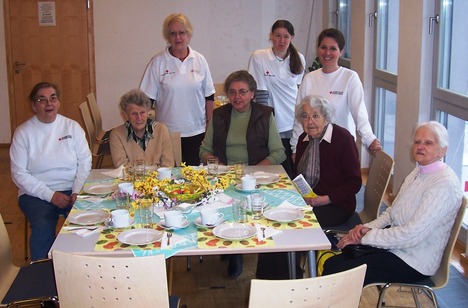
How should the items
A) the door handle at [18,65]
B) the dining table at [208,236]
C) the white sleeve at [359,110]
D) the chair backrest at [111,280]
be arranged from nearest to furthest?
the chair backrest at [111,280] → the dining table at [208,236] → the white sleeve at [359,110] → the door handle at [18,65]

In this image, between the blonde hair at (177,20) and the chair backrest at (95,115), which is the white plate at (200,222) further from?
the chair backrest at (95,115)

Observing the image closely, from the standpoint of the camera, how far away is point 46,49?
7.74 m

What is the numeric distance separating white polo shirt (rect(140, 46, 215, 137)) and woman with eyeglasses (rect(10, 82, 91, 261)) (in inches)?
35.4

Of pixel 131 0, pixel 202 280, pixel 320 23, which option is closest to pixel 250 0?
pixel 320 23

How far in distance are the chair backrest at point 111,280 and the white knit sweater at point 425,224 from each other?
1.16 metres

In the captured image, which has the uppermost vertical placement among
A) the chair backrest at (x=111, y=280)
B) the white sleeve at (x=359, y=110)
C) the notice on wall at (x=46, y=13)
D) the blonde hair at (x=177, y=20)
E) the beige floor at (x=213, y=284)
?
the notice on wall at (x=46, y=13)

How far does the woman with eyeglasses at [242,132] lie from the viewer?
402cm

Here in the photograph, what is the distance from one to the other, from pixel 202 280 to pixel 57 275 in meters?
1.81

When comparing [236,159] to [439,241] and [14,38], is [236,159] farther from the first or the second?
[14,38]

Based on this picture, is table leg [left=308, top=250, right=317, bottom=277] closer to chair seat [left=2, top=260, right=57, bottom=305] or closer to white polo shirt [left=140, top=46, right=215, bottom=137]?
chair seat [left=2, top=260, right=57, bottom=305]

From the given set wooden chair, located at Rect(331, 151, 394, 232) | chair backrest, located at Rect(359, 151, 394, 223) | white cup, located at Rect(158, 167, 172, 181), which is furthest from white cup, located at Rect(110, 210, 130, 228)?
chair backrest, located at Rect(359, 151, 394, 223)

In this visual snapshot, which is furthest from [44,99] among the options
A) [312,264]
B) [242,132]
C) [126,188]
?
[312,264]

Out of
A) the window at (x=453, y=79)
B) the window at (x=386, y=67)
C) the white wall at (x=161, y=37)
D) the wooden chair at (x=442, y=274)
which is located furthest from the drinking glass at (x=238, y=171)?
the white wall at (x=161, y=37)

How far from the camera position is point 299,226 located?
2760 millimetres
